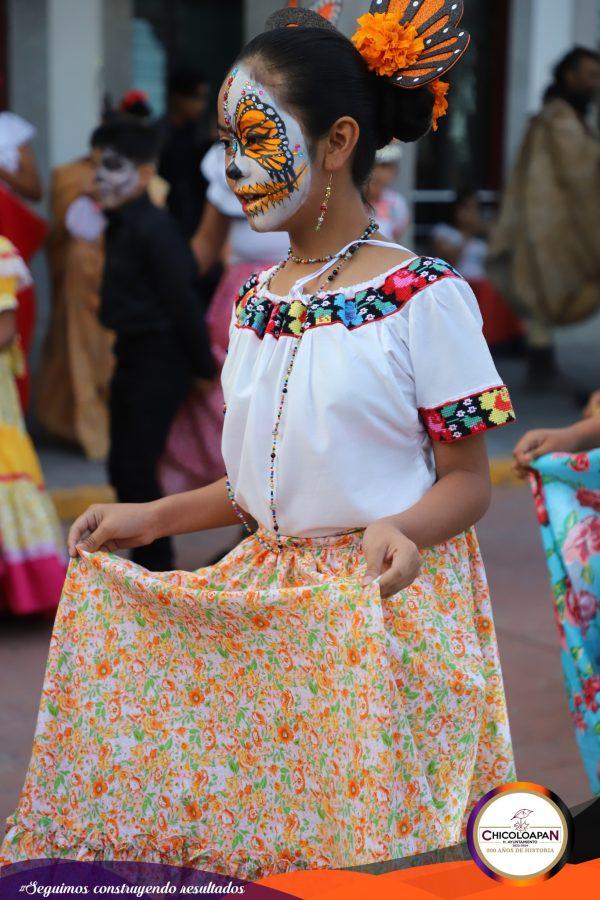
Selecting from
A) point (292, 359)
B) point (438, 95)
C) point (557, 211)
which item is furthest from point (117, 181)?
point (557, 211)

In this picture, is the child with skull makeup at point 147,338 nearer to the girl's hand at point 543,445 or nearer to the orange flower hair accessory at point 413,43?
the girl's hand at point 543,445

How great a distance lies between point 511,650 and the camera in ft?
18.4

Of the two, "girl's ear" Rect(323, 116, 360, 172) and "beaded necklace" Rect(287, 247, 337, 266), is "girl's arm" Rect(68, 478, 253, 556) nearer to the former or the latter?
"beaded necklace" Rect(287, 247, 337, 266)

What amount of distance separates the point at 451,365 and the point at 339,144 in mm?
469

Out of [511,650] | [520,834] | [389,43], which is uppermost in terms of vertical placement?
[389,43]

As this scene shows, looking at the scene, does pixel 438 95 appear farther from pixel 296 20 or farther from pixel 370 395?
pixel 370 395

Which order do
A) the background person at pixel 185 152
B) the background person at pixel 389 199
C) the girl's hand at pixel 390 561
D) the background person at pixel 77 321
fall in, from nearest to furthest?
1. the girl's hand at pixel 390 561
2. the background person at pixel 389 199
3. the background person at pixel 185 152
4. the background person at pixel 77 321

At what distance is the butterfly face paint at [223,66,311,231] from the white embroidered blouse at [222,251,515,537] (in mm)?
187

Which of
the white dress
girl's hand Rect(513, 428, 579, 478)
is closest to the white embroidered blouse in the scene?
girl's hand Rect(513, 428, 579, 478)

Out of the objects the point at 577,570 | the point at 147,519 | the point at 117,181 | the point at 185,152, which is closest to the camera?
the point at 147,519

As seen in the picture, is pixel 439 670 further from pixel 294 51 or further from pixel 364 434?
pixel 294 51

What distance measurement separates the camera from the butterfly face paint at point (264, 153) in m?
2.63

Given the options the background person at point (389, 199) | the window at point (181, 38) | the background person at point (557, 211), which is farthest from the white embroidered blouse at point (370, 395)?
the window at point (181, 38)

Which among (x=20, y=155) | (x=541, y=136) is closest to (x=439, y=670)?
(x=20, y=155)
